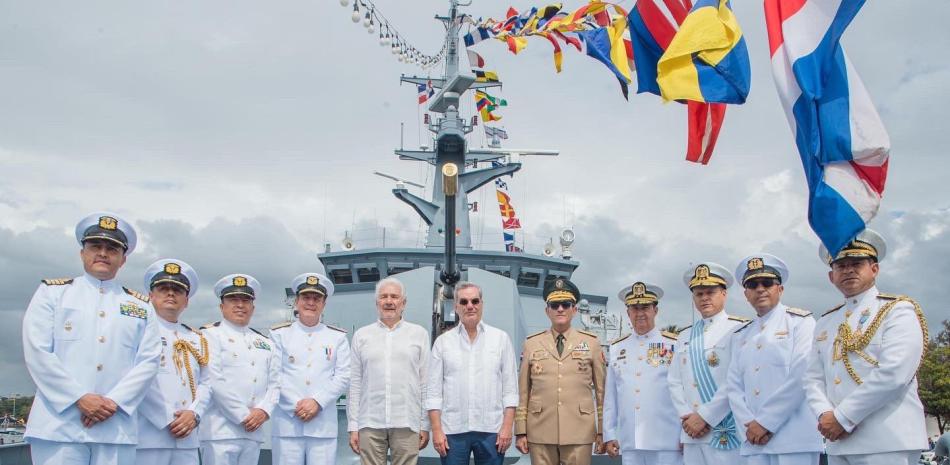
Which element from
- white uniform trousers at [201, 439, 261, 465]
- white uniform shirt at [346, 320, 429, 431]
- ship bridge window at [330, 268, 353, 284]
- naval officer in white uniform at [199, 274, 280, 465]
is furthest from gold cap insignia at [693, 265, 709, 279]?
ship bridge window at [330, 268, 353, 284]

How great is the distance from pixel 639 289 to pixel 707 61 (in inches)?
49.0

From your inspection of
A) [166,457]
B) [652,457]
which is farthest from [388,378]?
[652,457]

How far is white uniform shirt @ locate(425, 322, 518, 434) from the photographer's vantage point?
364 cm

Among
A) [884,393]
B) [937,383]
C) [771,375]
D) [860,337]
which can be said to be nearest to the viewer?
[884,393]

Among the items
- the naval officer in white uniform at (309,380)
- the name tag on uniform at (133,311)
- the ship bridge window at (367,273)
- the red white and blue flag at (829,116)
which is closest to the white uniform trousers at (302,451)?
the naval officer in white uniform at (309,380)

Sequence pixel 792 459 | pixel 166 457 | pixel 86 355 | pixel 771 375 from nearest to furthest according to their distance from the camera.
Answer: pixel 86 355 < pixel 792 459 < pixel 771 375 < pixel 166 457

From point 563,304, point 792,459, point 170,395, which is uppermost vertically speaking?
point 563,304

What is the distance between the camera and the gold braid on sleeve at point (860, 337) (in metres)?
2.89

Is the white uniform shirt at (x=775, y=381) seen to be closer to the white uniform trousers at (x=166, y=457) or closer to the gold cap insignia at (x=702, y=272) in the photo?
the gold cap insignia at (x=702, y=272)

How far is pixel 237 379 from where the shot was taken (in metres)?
3.98

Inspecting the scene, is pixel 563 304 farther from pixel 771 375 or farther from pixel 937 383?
pixel 937 383

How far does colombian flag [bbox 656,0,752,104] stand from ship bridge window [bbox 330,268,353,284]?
9131 millimetres

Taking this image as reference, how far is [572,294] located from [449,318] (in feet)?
9.12

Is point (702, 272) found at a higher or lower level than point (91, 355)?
higher
